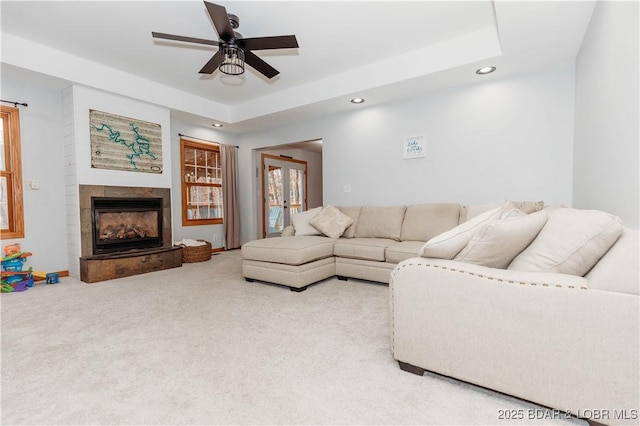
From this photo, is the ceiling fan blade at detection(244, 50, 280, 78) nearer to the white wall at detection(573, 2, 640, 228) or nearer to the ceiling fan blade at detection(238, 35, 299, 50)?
the ceiling fan blade at detection(238, 35, 299, 50)

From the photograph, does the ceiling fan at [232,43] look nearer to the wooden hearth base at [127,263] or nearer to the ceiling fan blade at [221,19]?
the ceiling fan blade at [221,19]

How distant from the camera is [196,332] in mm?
2221

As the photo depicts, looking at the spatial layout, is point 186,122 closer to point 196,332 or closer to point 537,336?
point 196,332

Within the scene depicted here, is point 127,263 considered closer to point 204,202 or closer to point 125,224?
point 125,224

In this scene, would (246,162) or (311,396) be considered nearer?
(311,396)

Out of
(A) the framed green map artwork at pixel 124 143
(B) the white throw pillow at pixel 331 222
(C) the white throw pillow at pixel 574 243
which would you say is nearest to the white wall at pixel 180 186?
(A) the framed green map artwork at pixel 124 143

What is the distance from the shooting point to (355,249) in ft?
11.7

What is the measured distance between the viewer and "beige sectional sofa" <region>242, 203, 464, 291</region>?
10.8ft

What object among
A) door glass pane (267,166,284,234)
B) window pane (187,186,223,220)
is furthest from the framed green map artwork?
door glass pane (267,166,284,234)

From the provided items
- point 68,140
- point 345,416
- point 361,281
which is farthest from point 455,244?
point 68,140

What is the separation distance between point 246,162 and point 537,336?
5.84 metres

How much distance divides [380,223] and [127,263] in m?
3.31

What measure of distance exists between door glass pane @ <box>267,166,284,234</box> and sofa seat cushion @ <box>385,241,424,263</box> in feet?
13.6

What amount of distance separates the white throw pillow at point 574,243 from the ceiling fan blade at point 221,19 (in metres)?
2.44
